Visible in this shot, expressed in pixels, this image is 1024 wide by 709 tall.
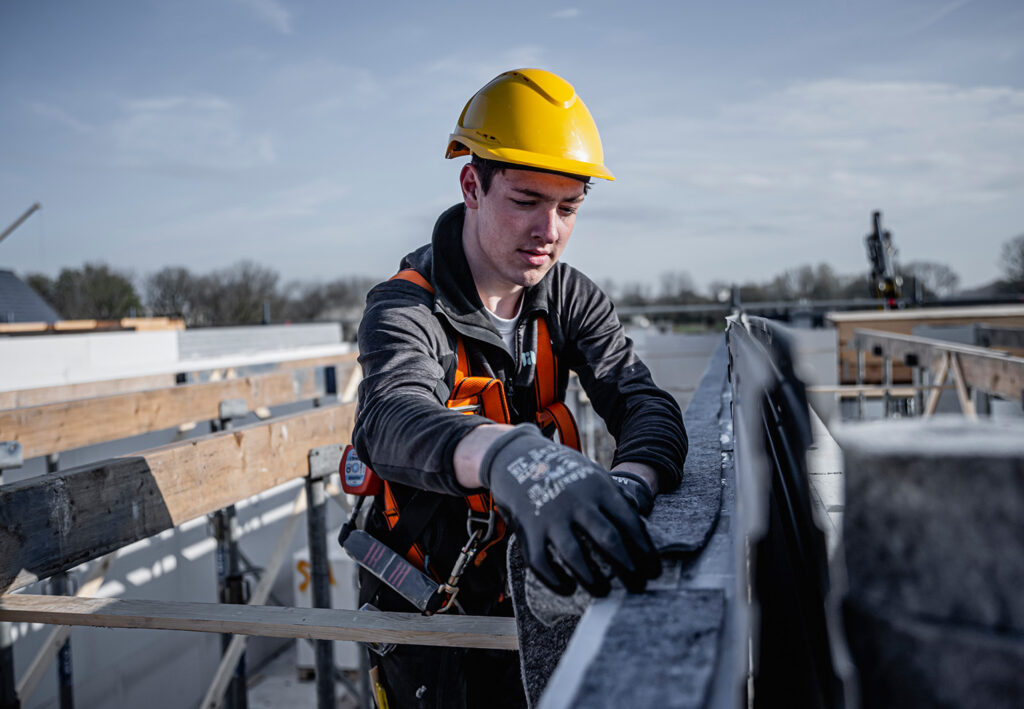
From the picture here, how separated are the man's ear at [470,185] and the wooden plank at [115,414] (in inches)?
109

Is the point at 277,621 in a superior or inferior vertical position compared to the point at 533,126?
inferior

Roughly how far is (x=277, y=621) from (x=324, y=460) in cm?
160

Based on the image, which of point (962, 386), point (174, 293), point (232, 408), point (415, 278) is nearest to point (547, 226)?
point (415, 278)

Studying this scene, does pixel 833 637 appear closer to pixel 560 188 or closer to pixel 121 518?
pixel 560 188

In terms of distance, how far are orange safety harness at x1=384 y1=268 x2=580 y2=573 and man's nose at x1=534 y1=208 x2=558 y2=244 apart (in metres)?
0.38

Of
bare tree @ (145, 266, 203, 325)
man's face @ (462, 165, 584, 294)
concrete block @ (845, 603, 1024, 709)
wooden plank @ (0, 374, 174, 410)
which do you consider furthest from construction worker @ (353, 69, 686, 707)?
bare tree @ (145, 266, 203, 325)

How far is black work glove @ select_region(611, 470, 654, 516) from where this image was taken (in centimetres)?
147

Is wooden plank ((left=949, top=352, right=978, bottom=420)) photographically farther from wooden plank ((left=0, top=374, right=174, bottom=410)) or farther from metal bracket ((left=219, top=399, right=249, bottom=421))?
wooden plank ((left=0, top=374, right=174, bottom=410))

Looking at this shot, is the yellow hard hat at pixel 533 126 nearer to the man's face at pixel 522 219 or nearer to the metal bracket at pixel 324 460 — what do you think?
the man's face at pixel 522 219

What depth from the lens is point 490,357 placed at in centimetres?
238

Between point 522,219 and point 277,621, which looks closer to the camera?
point 277,621

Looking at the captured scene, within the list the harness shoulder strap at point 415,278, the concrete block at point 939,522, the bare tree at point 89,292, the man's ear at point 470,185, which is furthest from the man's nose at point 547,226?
the bare tree at point 89,292

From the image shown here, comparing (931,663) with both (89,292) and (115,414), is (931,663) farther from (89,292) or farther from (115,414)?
(89,292)

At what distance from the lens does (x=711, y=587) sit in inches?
36.1
